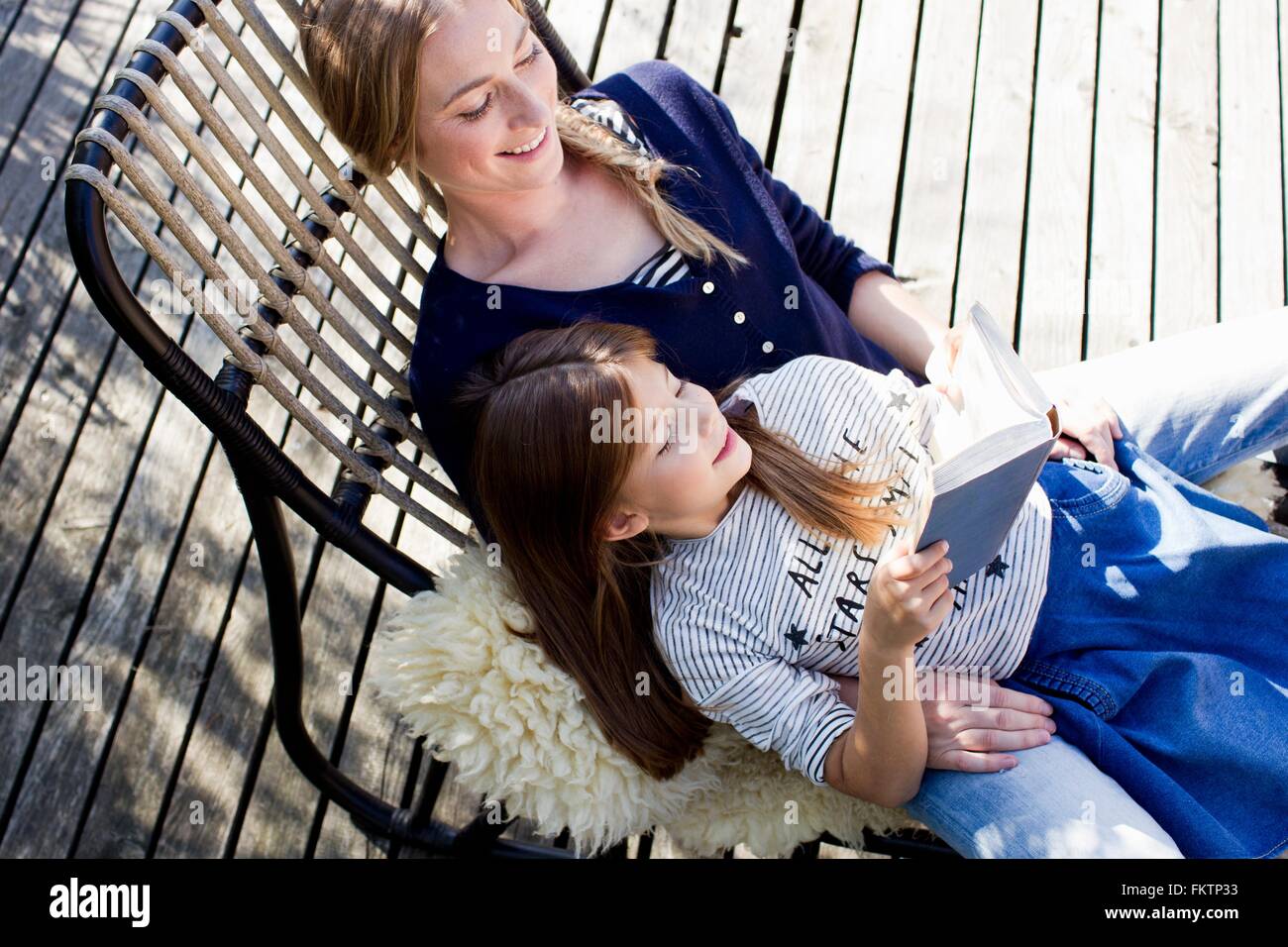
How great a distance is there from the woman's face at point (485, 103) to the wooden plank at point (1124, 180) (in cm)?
129

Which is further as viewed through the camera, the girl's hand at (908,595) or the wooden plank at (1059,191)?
the wooden plank at (1059,191)

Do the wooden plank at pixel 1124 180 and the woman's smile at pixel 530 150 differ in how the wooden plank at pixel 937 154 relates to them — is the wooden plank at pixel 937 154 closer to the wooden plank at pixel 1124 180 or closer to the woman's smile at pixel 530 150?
the wooden plank at pixel 1124 180

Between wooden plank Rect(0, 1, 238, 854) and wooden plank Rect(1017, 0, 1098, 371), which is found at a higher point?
wooden plank Rect(1017, 0, 1098, 371)

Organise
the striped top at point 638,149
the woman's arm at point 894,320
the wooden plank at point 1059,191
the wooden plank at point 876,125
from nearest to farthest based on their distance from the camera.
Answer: the striped top at point 638,149, the woman's arm at point 894,320, the wooden plank at point 1059,191, the wooden plank at point 876,125

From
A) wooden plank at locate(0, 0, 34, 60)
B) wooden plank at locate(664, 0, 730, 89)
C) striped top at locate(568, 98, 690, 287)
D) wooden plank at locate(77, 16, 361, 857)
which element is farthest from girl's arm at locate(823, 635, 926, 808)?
wooden plank at locate(0, 0, 34, 60)

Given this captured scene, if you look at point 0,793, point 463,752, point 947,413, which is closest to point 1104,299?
point 947,413

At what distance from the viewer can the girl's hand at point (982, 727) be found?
1.30 m

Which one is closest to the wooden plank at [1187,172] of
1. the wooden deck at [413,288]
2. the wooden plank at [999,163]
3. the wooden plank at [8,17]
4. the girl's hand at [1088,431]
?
the wooden deck at [413,288]

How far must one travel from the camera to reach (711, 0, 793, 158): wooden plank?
2.48 m

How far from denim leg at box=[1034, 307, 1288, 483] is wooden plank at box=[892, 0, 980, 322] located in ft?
2.28

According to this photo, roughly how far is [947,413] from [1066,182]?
133 cm

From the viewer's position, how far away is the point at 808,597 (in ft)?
4.58

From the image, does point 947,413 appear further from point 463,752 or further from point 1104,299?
point 1104,299

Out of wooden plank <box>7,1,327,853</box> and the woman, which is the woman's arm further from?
wooden plank <box>7,1,327,853</box>
